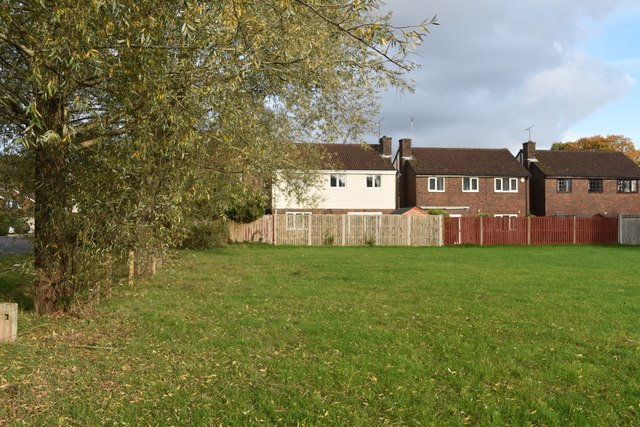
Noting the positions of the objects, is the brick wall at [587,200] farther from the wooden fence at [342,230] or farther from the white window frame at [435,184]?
the wooden fence at [342,230]

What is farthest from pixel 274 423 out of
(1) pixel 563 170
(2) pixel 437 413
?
(1) pixel 563 170

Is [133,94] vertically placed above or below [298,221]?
above

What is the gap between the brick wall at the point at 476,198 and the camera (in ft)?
149

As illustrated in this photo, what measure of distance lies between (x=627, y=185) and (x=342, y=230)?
28.6 m

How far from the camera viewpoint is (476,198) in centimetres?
4606

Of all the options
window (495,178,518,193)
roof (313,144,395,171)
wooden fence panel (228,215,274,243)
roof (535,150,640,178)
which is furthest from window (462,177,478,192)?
wooden fence panel (228,215,274,243)

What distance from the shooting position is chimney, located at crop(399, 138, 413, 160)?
154 ft

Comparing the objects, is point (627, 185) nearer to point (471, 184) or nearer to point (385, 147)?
point (471, 184)

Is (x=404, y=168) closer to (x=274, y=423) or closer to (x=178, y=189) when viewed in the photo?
(x=178, y=189)

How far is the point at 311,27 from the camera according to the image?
9648 millimetres

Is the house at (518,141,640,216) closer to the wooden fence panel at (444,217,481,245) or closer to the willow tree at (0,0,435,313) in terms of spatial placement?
the wooden fence panel at (444,217,481,245)

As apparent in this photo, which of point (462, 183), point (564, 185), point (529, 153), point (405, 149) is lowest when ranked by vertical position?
point (564, 185)

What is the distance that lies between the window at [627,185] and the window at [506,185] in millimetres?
9628

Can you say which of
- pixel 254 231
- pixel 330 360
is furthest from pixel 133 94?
pixel 254 231
